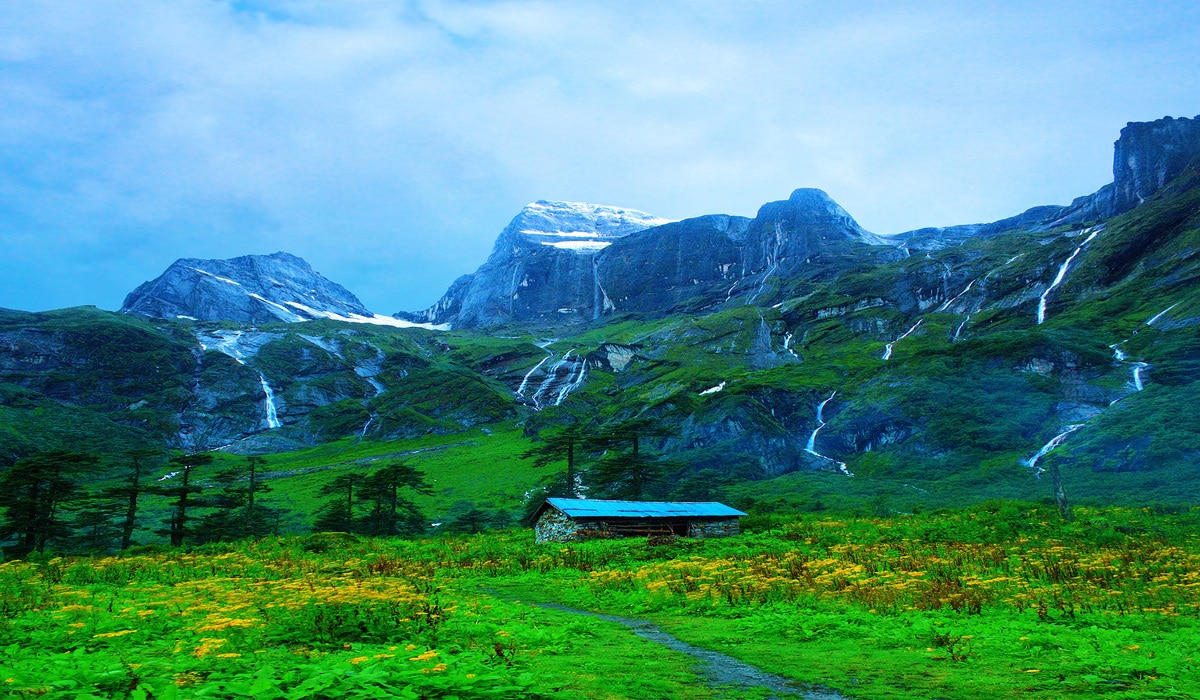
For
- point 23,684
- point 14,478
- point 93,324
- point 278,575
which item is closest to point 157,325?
point 93,324

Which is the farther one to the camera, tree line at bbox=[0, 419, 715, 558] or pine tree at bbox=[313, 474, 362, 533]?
pine tree at bbox=[313, 474, 362, 533]

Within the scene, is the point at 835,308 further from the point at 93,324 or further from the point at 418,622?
the point at 93,324

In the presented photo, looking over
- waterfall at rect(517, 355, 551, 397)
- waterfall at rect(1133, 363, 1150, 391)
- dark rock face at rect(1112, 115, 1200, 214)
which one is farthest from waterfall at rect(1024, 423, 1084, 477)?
dark rock face at rect(1112, 115, 1200, 214)

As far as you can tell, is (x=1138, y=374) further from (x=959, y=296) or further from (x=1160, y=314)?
(x=959, y=296)

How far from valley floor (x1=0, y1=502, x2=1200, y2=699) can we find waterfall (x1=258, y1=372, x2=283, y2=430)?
393 ft

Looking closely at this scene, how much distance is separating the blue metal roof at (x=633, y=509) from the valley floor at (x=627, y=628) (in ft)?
43.2

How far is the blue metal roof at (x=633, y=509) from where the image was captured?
3678cm

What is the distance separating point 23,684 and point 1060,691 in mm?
11583

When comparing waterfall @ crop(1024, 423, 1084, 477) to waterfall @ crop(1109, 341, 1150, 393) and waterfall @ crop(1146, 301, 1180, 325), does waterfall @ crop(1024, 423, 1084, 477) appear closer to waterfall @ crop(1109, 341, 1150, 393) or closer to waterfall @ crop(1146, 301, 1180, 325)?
waterfall @ crop(1109, 341, 1150, 393)

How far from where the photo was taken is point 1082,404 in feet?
201

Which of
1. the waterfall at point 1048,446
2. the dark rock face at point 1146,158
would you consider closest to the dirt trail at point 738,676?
the waterfall at point 1048,446

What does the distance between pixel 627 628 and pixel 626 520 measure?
25.0 metres

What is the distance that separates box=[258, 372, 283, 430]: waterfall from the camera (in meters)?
131

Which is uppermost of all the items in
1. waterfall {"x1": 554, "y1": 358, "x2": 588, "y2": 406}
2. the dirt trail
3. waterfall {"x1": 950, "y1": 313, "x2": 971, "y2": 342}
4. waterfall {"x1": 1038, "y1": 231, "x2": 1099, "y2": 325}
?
waterfall {"x1": 1038, "y1": 231, "x2": 1099, "y2": 325}
